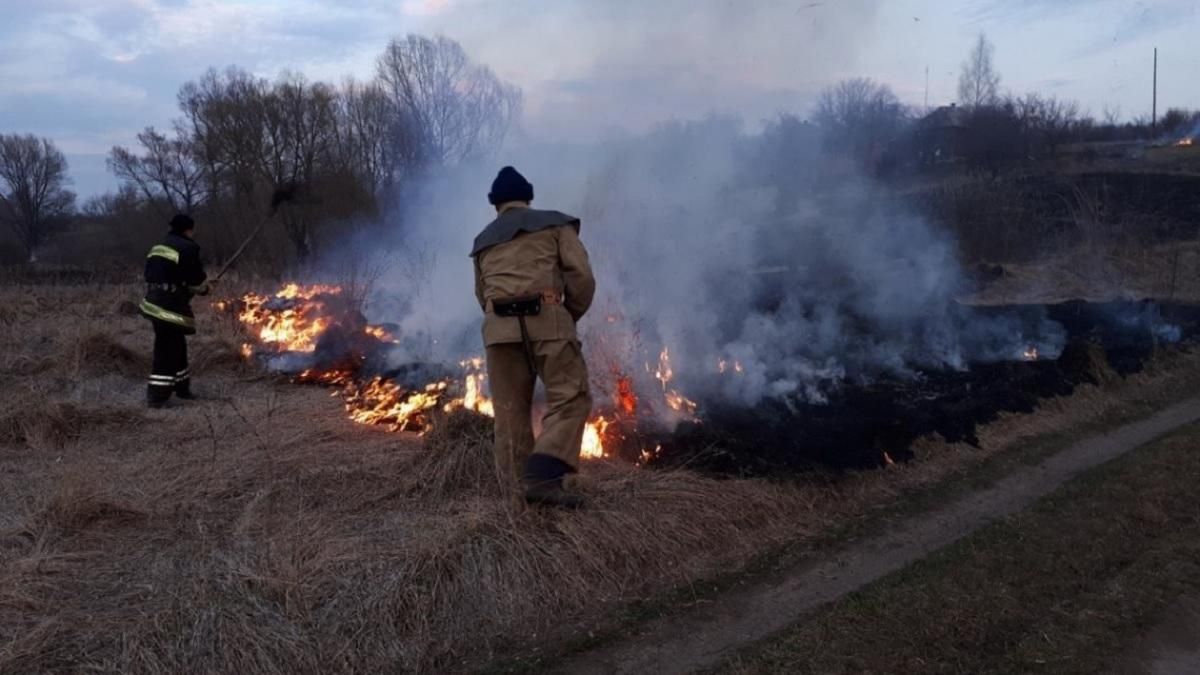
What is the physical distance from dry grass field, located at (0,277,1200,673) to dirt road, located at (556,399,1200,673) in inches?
8.7

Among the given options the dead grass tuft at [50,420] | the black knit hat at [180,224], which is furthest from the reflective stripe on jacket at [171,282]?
the dead grass tuft at [50,420]

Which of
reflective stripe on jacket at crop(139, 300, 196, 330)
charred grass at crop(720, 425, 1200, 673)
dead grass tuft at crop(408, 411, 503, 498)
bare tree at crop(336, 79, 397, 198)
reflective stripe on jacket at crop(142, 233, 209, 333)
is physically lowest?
charred grass at crop(720, 425, 1200, 673)

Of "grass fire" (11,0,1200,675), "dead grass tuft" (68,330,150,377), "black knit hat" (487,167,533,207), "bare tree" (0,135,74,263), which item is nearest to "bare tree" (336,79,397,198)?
"grass fire" (11,0,1200,675)

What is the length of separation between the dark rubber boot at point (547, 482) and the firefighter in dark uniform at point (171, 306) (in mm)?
4878

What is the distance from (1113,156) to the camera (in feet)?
113

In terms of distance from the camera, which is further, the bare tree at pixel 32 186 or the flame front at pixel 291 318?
the bare tree at pixel 32 186

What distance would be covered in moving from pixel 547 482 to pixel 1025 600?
2.43m

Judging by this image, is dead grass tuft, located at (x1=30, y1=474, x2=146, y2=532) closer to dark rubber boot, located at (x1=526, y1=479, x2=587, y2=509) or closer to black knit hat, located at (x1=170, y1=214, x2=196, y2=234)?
dark rubber boot, located at (x1=526, y1=479, x2=587, y2=509)

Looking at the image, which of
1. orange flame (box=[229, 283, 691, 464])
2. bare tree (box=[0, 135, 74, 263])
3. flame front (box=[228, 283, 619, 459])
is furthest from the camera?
bare tree (box=[0, 135, 74, 263])

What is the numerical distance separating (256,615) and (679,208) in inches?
297

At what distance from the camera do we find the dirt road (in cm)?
356

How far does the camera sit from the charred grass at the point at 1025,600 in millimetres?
3439

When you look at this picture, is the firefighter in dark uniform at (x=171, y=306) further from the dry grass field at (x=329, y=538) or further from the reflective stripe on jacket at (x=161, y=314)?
the dry grass field at (x=329, y=538)

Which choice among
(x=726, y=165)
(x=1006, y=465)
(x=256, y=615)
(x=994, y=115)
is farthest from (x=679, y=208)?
(x=994, y=115)
